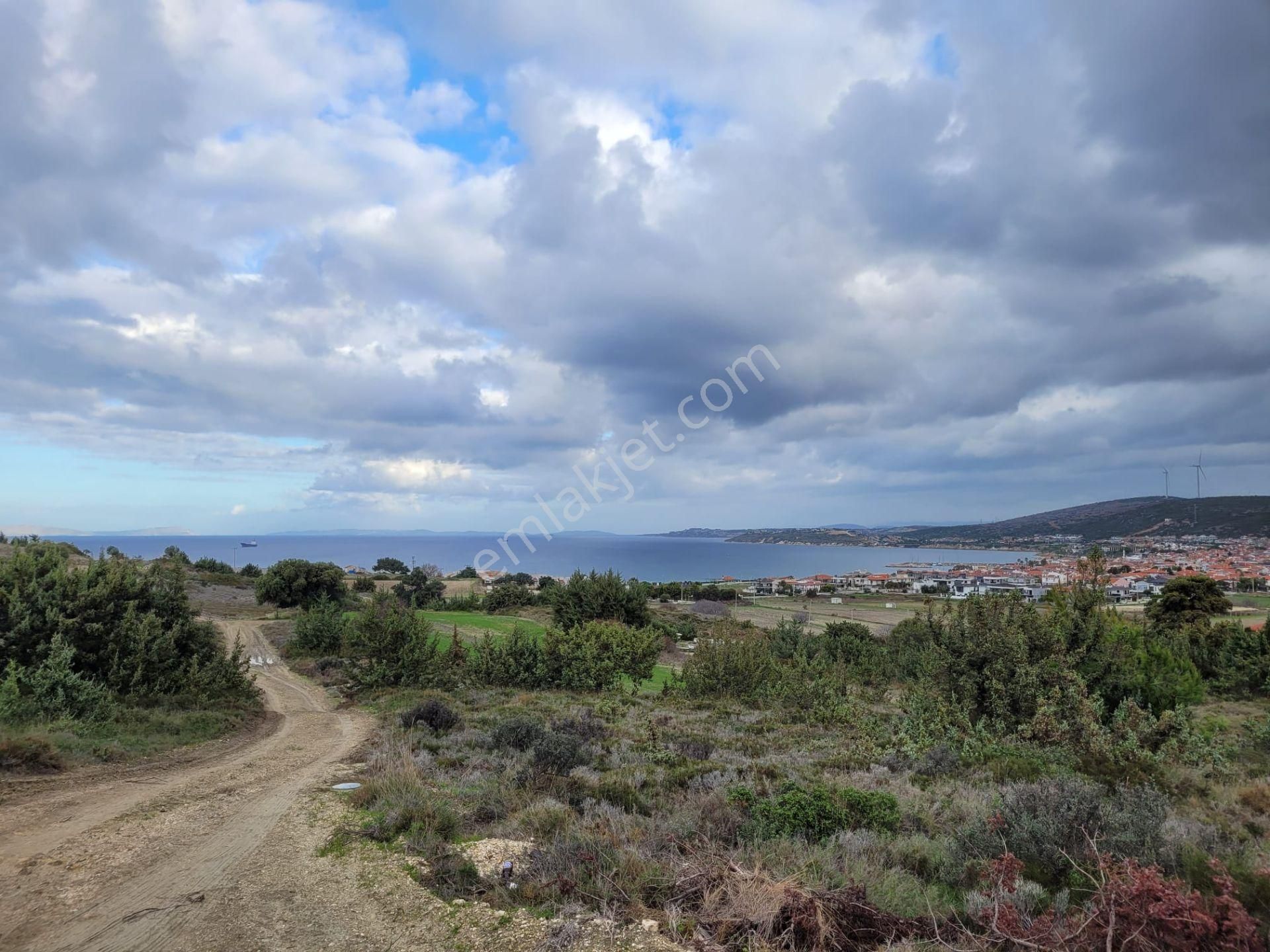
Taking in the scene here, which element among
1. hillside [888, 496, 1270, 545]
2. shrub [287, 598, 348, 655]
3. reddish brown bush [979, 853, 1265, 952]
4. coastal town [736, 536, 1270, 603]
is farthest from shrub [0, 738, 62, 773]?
hillside [888, 496, 1270, 545]

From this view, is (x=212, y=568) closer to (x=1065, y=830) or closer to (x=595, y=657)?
(x=595, y=657)

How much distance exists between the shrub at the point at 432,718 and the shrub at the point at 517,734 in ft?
5.95

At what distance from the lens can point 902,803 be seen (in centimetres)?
727

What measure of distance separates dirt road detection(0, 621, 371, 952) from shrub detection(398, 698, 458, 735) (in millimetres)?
2298

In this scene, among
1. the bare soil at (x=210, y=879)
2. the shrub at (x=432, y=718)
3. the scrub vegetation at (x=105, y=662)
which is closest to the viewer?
the bare soil at (x=210, y=879)

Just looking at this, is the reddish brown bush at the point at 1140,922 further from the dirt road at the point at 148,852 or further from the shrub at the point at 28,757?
the shrub at the point at 28,757

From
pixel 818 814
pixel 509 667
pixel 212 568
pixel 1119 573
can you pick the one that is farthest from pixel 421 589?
pixel 1119 573

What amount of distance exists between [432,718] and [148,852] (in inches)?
280

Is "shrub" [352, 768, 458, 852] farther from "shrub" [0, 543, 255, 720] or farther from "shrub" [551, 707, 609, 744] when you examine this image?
"shrub" [0, 543, 255, 720]

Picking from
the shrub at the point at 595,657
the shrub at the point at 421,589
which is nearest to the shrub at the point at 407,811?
the shrub at the point at 595,657

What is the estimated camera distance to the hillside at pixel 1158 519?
109 metres

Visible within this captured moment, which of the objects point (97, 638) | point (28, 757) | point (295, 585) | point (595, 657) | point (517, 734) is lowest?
point (595, 657)

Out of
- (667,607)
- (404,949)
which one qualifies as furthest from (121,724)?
(667,607)

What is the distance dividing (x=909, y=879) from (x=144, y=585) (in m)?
15.6
